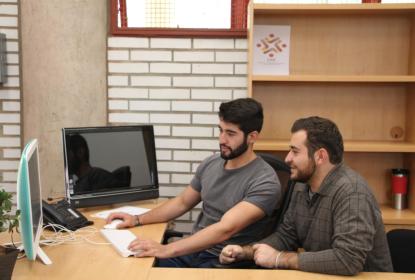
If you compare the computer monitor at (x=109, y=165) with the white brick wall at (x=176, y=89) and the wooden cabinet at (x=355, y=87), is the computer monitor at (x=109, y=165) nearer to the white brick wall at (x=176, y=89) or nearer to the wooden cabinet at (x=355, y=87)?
the white brick wall at (x=176, y=89)

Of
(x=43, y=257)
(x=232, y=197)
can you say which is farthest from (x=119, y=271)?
(x=232, y=197)

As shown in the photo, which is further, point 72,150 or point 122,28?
point 122,28

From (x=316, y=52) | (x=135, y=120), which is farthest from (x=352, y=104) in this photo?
(x=135, y=120)

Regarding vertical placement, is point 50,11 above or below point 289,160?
above

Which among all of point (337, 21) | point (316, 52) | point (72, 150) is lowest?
point (72, 150)

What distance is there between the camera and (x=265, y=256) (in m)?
1.87

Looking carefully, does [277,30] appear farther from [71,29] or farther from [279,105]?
[71,29]

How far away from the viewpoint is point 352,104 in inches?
117

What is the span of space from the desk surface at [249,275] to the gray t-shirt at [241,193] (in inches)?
18.5

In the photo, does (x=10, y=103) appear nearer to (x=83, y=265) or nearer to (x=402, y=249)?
(x=83, y=265)

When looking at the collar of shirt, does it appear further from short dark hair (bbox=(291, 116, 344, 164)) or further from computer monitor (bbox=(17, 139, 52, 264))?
computer monitor (bbox=(17, 139, 52, 264))

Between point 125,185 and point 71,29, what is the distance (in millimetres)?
1128

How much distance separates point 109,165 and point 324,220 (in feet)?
4.10

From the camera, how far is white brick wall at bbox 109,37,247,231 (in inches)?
118
